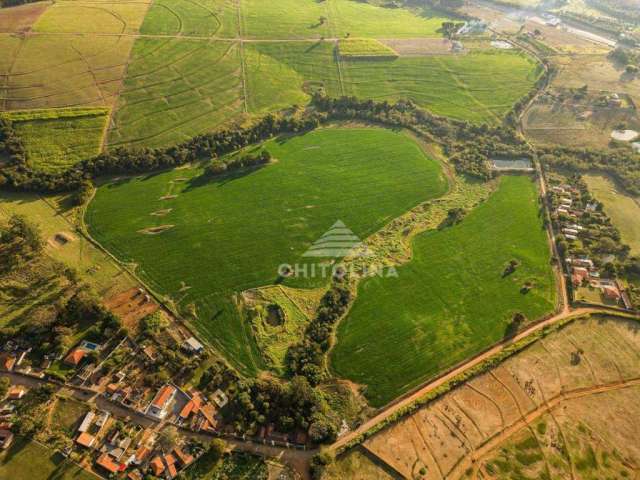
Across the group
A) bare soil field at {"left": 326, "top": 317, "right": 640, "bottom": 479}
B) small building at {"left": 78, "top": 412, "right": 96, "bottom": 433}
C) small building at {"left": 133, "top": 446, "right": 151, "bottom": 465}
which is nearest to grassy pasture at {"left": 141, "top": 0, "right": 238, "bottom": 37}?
small building at {"left": 78, "top": 412, "right": 96, "bottom": 433}

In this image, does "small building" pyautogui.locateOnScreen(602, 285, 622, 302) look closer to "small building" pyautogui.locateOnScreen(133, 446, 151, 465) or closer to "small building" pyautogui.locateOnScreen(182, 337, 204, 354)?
"small building" pyautogui.locateOnScreen(182, 337, 204, 354)

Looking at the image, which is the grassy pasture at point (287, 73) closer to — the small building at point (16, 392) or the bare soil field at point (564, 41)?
the small building at point (16, 392)

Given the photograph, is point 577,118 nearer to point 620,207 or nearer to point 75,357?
point 620,207

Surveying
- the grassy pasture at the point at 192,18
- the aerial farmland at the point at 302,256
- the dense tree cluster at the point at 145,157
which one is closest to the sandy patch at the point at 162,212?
the aerial farmland at the point at 302,256

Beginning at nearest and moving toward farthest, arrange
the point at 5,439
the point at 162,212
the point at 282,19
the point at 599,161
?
the point at 5,439 < the point at 162,212 < the point at 599,161 < the point at 282,19

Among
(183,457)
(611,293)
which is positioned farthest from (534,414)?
(183,457)

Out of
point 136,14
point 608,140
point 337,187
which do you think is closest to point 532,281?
point 337,187
